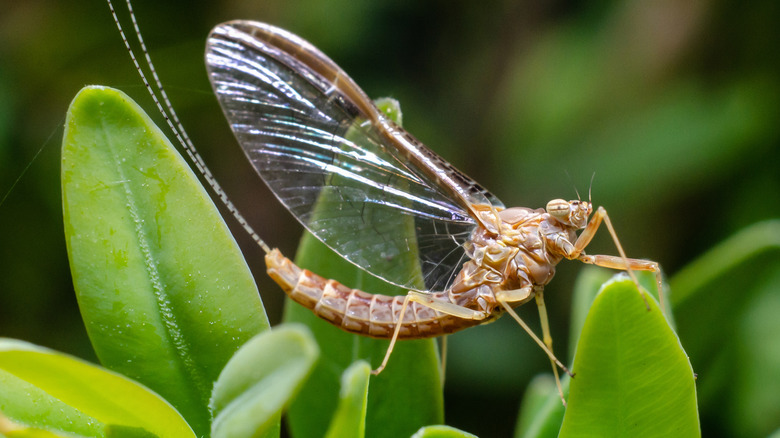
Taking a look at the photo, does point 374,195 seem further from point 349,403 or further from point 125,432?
point 349,403

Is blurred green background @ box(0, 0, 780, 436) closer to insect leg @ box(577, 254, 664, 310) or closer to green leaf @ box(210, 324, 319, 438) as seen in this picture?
insect leg @ box(577, 254, 664, 310)

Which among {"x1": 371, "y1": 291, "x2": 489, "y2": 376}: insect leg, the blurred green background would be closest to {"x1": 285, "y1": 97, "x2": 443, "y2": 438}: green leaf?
{"x1": 371, "y1": 291, "x2": 489, "y2": 376}: insect leg

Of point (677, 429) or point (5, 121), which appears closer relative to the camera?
point (677, 429)

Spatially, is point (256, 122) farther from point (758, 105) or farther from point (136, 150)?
point (758, 105)

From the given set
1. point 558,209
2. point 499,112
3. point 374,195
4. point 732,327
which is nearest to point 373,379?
point 374,195

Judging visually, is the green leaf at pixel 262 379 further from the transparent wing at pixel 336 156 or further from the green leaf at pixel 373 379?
the transparent wing at pixel 336 156

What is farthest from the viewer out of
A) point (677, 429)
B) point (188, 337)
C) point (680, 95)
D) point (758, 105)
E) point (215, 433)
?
point (680, 95)

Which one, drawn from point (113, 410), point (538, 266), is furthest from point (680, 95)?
point (113, 410)

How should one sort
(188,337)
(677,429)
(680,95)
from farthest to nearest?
(680,95)
(188,337)
(677,429)
